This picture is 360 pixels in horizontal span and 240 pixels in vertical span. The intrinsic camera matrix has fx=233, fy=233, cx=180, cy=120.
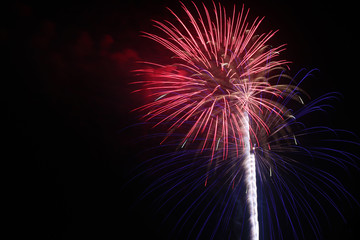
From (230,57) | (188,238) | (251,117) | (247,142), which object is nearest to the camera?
(230,57)

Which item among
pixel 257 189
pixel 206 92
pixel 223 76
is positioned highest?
pixel 223 76

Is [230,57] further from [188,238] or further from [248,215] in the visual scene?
[188,238]

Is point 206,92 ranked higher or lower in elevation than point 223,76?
lower

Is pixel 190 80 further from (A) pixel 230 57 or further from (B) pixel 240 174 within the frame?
(B) pixel 240 174

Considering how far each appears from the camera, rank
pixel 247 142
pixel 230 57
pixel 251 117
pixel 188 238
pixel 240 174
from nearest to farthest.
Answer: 1. pixel 230 57
2. pixel 251 117
3. pixel 247 142
4. pixel 240 174
5. pixel 188 238

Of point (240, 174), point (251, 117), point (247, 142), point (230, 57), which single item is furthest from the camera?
point (240, 174)

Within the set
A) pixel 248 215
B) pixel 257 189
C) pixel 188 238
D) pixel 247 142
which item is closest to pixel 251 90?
pixel 247 142

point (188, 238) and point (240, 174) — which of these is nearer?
point (240, 174)

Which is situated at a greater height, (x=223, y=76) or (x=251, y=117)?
(x=223, y=76)

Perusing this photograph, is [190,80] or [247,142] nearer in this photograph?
[190,80]

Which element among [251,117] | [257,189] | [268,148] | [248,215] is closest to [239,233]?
[248,215]
